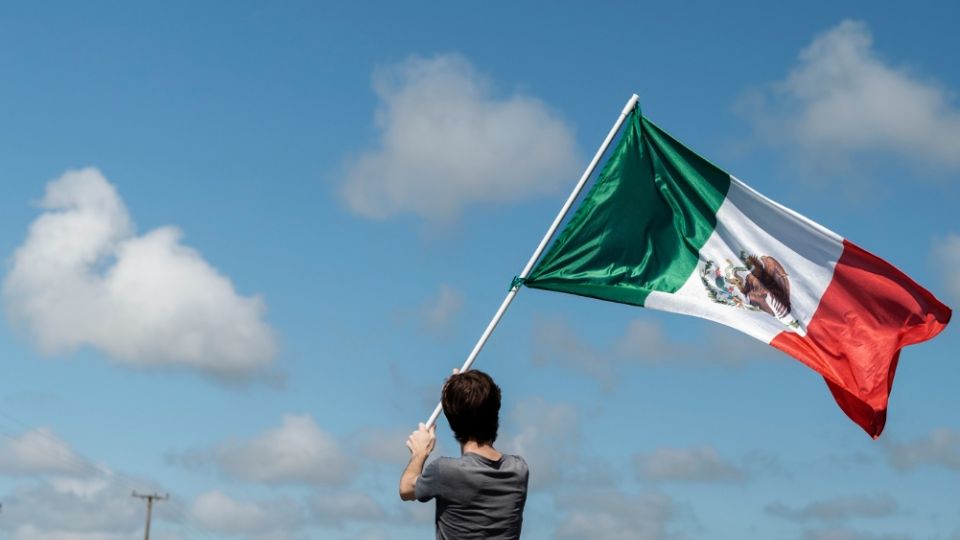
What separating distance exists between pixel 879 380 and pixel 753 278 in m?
1.51

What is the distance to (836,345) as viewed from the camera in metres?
12.1

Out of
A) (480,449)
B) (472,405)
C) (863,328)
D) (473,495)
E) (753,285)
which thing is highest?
(753,285)

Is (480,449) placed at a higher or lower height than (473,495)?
higher

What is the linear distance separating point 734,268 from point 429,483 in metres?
6.81

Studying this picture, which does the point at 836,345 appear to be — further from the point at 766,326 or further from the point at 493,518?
the point at 493,518

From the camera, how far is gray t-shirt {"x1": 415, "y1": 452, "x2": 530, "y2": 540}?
6258 mm

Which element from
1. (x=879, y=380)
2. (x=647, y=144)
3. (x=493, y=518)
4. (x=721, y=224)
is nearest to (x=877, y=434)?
(x=879, y=380)

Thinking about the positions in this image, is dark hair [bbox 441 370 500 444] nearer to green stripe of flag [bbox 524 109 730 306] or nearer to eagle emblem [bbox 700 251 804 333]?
green stripe of flag [bbox 524 109 730 306]

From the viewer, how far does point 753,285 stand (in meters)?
12.4

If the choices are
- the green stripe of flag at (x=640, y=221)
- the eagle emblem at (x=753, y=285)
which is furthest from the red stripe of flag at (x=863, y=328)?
the green stripe of flag at (x=640, y=221)

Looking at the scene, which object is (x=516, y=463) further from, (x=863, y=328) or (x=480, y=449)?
(x=863, y=328)

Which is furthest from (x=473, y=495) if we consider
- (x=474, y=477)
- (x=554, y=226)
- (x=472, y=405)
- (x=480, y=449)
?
(x=554, y=226)

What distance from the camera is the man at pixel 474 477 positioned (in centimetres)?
625

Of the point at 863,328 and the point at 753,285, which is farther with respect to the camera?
the point at 753,285
